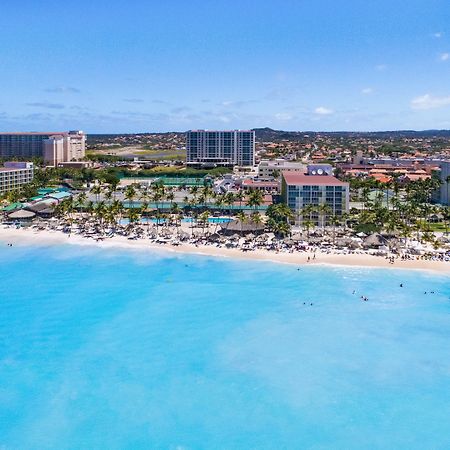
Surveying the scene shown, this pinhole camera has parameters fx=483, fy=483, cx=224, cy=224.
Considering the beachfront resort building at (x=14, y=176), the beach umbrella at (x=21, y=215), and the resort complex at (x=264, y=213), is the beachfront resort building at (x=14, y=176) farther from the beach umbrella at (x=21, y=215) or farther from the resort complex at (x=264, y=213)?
the beach umbrella at (x=21, y=215)

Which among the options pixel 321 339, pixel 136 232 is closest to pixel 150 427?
pixel 321 339

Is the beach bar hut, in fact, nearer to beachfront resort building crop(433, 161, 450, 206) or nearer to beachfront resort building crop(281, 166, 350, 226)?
beachfront resort building crop(281, 166, 350, 226)

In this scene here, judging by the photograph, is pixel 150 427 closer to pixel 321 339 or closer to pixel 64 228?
pixel 321 339

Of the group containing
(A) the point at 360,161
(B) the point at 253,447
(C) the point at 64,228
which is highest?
(A) the point at 360,161

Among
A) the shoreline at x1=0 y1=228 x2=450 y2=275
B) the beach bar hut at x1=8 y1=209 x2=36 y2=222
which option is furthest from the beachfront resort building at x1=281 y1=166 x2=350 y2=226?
the beach bar hut at x1=8 y1=209 x2=36 y2=222

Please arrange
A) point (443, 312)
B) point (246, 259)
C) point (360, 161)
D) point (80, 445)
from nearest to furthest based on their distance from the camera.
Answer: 1. point (80, 445)
2. point (443, 312)
3. point (246, 259)
4. point (360, 161)

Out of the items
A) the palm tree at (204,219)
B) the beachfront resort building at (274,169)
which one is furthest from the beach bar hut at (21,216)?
the beachfront resort building at (274,169)

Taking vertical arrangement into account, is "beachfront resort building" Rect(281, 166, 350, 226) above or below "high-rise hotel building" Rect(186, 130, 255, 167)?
below
